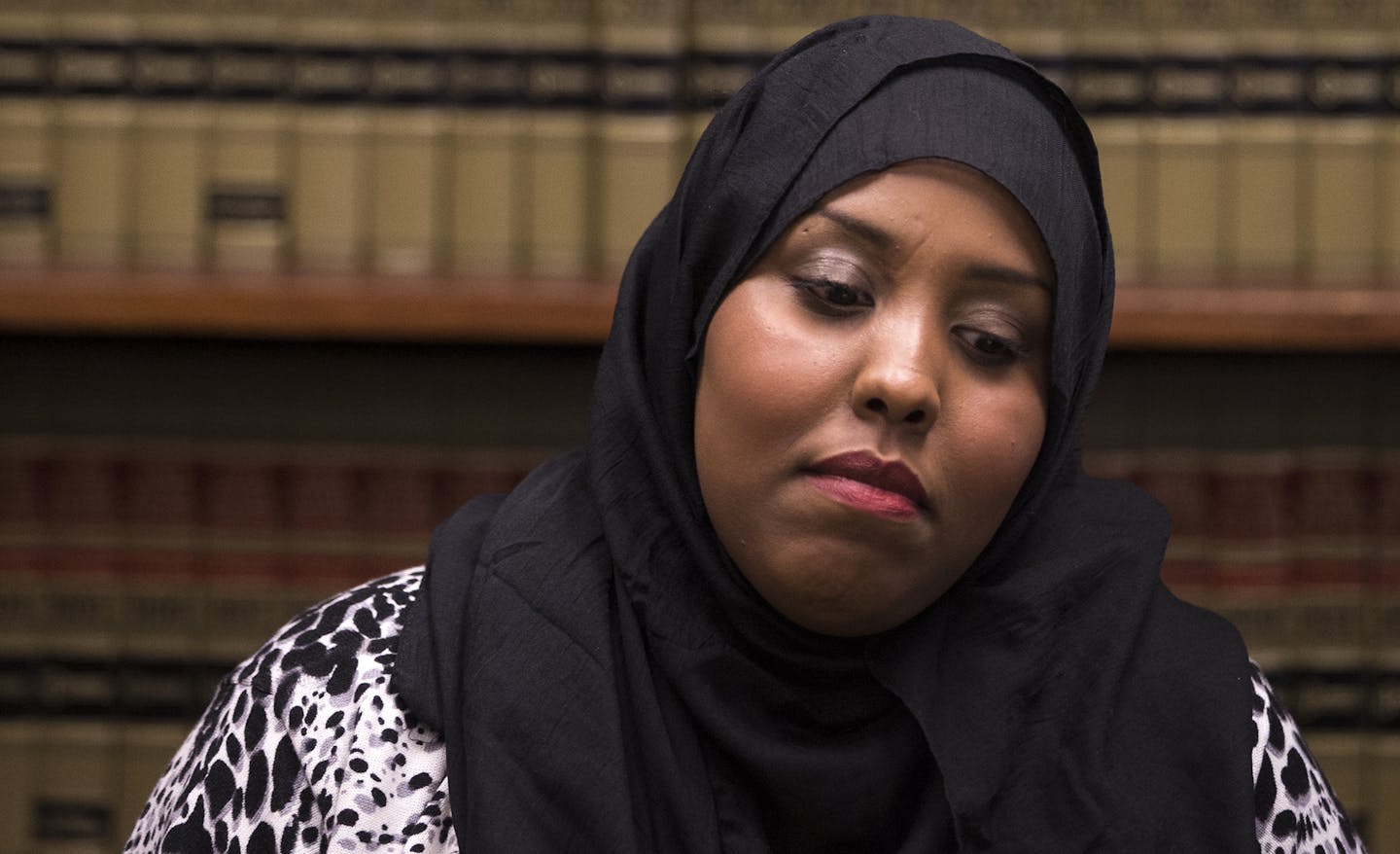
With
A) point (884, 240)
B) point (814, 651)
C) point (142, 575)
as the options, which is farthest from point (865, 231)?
point (142, 575)

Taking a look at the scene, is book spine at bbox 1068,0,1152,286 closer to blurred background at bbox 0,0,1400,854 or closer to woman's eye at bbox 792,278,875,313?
blurred background at bbox 0,0,1400,854

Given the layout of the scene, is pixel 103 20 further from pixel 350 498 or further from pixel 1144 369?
pixel 1144 369

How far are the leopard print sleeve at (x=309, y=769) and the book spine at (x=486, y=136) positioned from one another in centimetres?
58

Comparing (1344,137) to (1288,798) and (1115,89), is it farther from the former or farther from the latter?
(1288,798)

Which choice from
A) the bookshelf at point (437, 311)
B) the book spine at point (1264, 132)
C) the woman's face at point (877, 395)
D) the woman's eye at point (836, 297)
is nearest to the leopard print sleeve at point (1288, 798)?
the woman's face at point (877, 395)

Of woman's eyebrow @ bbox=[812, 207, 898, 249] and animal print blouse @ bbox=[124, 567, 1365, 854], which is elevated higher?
woman's eyebrow @ bbox=[812, 207, 898, 249]

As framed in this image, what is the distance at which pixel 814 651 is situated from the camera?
0.86 metres

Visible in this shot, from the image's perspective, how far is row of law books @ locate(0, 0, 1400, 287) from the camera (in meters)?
1.38

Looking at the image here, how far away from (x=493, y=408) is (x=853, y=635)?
29.4 inches

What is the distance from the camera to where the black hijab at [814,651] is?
2.71 ft

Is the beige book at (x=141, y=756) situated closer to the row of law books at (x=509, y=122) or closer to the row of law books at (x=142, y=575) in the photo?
the row of law books at (x=142, y=575)

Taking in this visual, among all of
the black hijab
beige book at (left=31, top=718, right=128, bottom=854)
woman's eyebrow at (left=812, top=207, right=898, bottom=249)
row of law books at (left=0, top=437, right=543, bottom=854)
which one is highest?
woman's eyebrow at (left=812, top=207, right=898, bottom=249)

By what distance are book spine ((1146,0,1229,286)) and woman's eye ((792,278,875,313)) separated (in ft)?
2.31

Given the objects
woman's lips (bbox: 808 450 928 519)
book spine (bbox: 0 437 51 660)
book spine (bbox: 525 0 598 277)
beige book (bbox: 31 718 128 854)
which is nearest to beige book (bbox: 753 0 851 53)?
book spine (bbox: 525 0 598 277)
